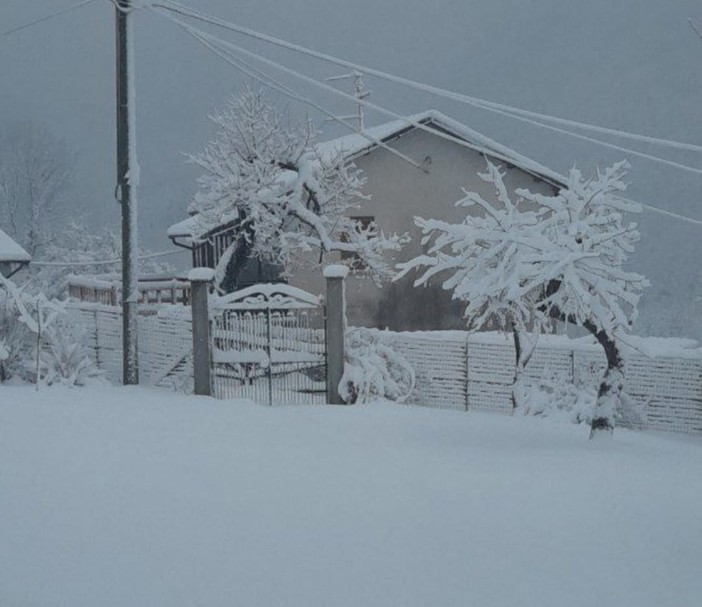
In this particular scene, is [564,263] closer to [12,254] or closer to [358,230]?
[358,230]

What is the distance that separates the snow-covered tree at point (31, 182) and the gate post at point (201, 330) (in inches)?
1130

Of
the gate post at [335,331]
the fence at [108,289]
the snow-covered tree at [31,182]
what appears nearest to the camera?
the gate post at [335,331]

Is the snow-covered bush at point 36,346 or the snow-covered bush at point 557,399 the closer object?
the snow-covered bush at point 557,399

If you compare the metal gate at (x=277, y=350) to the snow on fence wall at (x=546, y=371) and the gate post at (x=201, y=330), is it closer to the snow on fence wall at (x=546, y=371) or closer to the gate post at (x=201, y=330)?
the gate post at (x=201, y=330)

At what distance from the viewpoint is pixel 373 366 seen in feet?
41.4

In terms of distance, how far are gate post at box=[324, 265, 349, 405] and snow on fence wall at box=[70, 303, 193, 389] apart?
9.17 ft

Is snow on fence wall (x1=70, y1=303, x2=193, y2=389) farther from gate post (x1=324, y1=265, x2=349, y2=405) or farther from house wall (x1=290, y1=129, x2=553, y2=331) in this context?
house wall (x1=290, y1=129, x2=553, y2=331)

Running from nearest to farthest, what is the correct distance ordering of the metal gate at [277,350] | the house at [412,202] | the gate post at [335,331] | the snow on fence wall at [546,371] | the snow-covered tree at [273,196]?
the snow on fence wall at [546,371]
the gate post at [335,331]
the metal gate at [277,350]
the snow-covered tree at [273,196]
the house at [412,202]

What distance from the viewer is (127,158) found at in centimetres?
1289

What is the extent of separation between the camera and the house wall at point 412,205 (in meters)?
22.4

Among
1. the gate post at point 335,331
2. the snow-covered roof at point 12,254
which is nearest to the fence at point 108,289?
the snow-covered roof at point 12,254

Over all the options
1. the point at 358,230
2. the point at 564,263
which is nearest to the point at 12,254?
the point at 358,230

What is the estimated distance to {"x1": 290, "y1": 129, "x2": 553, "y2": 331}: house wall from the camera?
73.5 ft

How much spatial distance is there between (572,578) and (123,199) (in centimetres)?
1033
